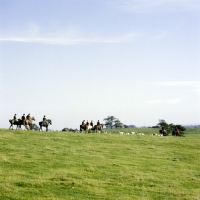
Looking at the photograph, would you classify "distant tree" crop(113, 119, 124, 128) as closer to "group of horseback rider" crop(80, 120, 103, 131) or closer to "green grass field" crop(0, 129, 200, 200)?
"group of horseback rider" crop(80, 120, 103, 131)

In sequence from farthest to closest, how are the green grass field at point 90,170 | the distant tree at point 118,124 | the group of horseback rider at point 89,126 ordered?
the distant tree at point 118,124 < the group of horseback rider at point 89,126 < the green grass field at point 90,170

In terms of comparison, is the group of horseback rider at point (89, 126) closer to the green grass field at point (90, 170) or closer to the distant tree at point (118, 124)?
the green grass field at point (90, 170)

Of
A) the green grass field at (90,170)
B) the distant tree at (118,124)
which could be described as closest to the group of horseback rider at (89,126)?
the green grass field at (90,170)

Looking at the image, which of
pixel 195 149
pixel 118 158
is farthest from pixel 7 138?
pixel 195 149

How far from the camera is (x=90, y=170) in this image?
26.1 meters

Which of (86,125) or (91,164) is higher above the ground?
(86,125)

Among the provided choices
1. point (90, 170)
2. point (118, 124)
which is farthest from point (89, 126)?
point (118, 124)

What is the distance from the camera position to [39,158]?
29.2 m

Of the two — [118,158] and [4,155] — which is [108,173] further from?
[4,155]

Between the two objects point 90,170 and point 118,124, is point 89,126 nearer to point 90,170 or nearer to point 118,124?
point 90,170

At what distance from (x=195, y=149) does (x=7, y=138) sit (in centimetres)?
2513

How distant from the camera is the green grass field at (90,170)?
20.2 m

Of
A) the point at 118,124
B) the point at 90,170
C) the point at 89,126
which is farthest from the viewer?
the point at 118,124

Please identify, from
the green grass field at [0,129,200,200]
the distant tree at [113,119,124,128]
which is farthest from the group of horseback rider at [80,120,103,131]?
the distant tree at [113,119,124,128]
